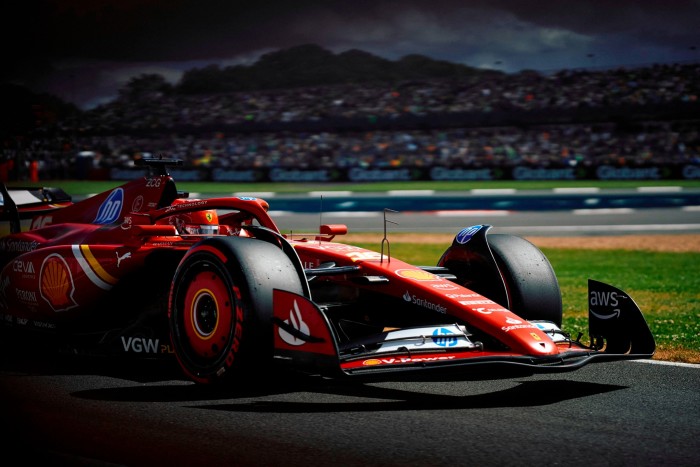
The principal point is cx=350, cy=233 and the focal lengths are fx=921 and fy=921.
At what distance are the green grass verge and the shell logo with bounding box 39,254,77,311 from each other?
4.17 meters

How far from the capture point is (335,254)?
596 centimetres

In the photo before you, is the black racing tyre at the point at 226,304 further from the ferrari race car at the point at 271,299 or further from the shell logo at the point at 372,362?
the shell logo at the point at 372,362

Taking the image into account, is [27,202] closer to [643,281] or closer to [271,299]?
[271,299]

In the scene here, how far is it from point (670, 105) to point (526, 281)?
3835 centimetres

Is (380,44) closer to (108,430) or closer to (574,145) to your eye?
(574,145)

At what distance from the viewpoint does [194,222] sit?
6.71 m

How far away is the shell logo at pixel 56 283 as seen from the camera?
6.47 metres

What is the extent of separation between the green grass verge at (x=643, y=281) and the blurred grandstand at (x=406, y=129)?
21355 mm

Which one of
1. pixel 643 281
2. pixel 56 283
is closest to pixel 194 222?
pixel 56 283

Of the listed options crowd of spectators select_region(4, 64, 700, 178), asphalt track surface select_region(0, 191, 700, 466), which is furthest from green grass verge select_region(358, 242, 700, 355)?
crowd of spectators select_region(4, 64, 700, 178)

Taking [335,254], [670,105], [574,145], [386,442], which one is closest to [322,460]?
[386,442]

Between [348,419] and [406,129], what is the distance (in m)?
39.5

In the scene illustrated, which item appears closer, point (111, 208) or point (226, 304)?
point (226, 304)

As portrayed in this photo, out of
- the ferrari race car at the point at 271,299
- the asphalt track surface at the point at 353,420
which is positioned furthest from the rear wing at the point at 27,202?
the asphalt track surface at the point at 353,420
